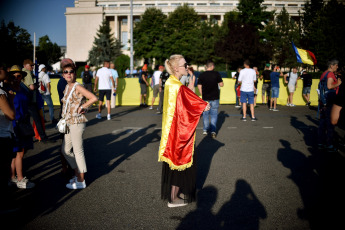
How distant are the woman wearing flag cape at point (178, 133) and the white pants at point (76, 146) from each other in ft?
4.09

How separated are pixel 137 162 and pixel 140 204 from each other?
189cm

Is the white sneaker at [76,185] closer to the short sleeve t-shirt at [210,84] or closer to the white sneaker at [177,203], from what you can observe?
the white sneaker at [177,203]

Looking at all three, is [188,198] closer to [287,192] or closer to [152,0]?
[287,192]

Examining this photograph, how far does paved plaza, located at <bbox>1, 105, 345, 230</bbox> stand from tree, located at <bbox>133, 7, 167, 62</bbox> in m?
50.2

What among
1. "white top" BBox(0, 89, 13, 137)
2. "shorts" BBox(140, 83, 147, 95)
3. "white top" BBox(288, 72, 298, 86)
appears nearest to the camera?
"white top" BBox(0, 89, 13, 137)

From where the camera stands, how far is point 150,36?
57.5 metres

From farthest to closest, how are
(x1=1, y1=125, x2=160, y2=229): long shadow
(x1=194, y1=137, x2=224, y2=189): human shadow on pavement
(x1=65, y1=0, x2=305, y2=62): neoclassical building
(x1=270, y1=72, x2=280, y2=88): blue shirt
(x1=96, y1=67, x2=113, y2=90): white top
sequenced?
(x1=65, y1=0, x2=305, y2=62): neoclassical building → (x1=270, y1=72, x2=280, y2=88): blue shirt → (x1=96, y1=67, x2=113, y2=90): white top → (x1=194, y1=137, x2=224, y2=189): human shadow on pavement → (x1=1, y1=125, x2=160, y2=229): long shadow

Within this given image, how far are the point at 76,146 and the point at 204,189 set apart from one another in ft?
6.21

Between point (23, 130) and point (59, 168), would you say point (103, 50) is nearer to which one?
point (59, 168)

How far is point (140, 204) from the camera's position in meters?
3.81

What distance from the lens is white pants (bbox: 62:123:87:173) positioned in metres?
4.15

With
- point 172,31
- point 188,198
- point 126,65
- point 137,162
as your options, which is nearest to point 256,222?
point 188,198

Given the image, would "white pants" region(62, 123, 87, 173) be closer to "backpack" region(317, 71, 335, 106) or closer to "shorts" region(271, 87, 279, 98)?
"backpack" region(317, 71, 335, 106)

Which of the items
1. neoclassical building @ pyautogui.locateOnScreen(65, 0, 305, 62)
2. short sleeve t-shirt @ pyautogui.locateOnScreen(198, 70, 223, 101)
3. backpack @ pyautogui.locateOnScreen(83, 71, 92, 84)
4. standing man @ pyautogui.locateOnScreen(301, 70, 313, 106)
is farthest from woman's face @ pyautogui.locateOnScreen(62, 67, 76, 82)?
neoclassical building @ pyautogui.locateOnScreen(65, 0, 305, 62)
